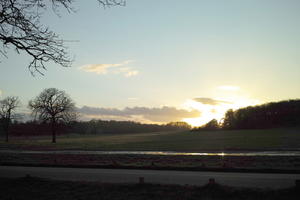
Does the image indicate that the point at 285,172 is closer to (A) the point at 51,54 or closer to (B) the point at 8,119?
(A) the point at 51,54

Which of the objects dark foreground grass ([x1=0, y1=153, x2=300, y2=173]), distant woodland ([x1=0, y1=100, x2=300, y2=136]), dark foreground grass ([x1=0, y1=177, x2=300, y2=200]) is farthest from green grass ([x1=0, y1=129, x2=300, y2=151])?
distant woodland ([x1=0, y1=100, x2=300, y2=136])

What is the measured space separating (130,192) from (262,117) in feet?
355

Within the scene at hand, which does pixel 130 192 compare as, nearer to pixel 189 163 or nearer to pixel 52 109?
pixel 189 163

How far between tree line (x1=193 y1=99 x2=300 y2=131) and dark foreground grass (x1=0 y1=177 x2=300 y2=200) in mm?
96386

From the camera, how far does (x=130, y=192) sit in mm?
7305

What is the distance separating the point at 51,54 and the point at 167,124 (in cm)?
17610

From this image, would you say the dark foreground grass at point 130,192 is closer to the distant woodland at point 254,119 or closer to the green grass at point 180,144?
the green grass at point 180,144

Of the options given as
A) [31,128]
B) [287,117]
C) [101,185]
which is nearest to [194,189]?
[101,185]

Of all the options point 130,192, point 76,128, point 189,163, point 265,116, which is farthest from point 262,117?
point 130,192

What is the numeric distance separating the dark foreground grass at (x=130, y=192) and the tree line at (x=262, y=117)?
316 feet

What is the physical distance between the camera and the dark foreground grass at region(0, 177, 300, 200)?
22.4 feet

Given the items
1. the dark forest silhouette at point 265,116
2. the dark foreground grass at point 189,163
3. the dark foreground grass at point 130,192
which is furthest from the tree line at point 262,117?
the dark foreground grass at point 130,192

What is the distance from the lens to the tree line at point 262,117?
99.6 metres

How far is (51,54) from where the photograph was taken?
8078 mm
